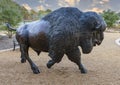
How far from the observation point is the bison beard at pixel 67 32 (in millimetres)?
6441

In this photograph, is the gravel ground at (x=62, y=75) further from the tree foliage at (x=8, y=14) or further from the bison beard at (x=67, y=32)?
the tree foliage at (x=8, y=14)

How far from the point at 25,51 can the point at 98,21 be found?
7.33 ft

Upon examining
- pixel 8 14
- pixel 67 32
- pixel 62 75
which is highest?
pixel 67 32

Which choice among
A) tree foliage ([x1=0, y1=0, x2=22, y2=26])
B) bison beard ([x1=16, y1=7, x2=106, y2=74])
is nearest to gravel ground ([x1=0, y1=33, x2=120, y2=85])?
bison beard ([x1=16, y1=7, x2=106, y2=74])

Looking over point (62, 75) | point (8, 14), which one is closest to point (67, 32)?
point (62, 75)

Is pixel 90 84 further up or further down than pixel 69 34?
further down

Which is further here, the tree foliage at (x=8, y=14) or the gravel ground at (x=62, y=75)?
the tree foliage at (x=8, y=14)

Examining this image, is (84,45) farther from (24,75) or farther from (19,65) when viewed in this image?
(19,65)

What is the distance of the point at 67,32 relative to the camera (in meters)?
6.38

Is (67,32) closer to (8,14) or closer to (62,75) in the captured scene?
(62,75)

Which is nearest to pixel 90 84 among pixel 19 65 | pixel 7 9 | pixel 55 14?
pixel 55 14

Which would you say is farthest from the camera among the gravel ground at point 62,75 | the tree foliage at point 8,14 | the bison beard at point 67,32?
the tree foliage at point 8,14

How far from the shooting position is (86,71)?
24.6 ft

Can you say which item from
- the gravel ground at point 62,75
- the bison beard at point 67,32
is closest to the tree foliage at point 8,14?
the gravel ground at point 62,75
